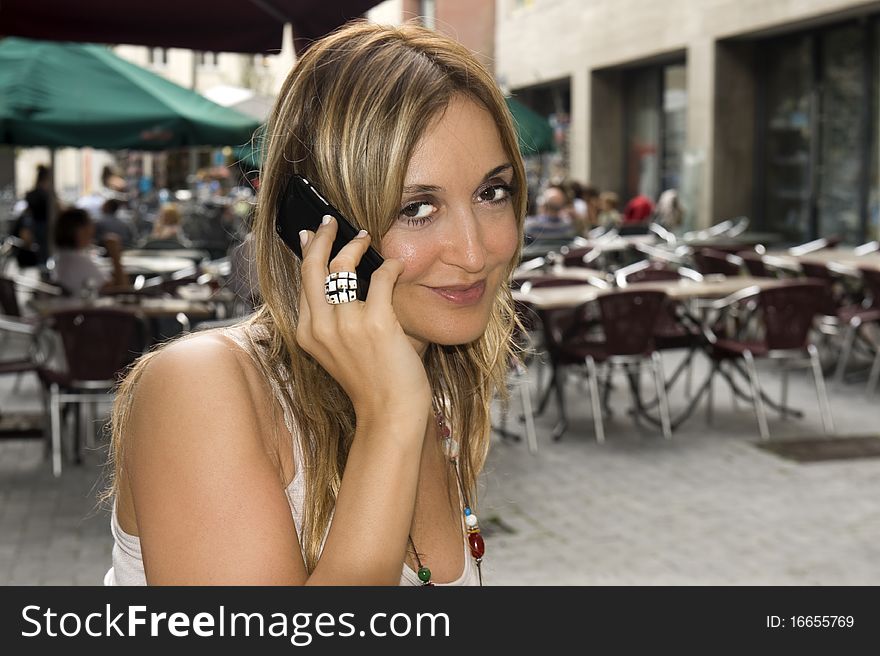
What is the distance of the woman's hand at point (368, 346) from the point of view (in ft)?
4.89

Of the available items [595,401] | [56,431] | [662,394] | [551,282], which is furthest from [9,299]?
[662,394]

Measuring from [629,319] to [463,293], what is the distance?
7116mm

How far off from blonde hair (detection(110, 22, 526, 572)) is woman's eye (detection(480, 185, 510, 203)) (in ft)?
0.12

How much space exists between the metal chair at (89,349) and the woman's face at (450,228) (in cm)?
611

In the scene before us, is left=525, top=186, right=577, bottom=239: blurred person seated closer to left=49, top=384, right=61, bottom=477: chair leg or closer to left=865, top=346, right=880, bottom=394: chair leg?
left=865, top=346, right=880, bottom=394: chair leg

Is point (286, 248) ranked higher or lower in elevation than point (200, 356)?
higher

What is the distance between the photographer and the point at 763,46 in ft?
66.0

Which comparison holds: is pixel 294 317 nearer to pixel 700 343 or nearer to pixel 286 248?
A: pixel 286 248

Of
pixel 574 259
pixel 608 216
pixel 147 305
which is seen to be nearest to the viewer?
pixel 147 305

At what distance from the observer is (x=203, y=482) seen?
1380 mm

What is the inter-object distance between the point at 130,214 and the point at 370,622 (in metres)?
30.8

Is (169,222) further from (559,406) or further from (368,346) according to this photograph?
(368,346)

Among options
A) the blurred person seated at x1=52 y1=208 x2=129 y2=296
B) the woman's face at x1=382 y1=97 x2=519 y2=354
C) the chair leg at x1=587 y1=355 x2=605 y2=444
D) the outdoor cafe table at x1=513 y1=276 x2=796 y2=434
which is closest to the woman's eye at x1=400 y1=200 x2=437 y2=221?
the woman's face at x1=382 y1=97 x2=519 y2=354

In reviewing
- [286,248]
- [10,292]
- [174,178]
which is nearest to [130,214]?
[174,178]
